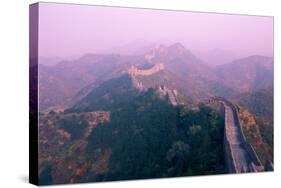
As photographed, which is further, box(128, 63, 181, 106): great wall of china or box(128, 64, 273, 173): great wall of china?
box(128, 64, 273, 173): great wall of china

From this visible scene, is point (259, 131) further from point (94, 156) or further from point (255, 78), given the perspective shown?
point (94, 156)

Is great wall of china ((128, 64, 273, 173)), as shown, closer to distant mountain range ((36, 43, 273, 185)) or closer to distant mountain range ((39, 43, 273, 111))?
distant mountain range ((36, 43, 273, 185))

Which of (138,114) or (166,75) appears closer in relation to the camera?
(138,114)

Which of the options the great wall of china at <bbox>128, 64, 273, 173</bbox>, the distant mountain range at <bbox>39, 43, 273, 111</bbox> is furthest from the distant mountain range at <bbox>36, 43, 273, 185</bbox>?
the great wall of china at <bbox>128, 64, 273, 173</bbox>

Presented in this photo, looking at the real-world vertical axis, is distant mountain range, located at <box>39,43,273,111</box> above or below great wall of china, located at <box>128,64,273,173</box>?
above

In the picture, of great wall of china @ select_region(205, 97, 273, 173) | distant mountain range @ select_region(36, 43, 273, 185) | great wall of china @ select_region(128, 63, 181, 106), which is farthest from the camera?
great wall of china @ select_region(205, 97, 273, 173)

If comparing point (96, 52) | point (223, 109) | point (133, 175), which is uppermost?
point (96, 52)

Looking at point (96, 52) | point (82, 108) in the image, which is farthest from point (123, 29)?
point (82, 108)

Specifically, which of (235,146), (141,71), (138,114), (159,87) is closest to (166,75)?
(159,87)

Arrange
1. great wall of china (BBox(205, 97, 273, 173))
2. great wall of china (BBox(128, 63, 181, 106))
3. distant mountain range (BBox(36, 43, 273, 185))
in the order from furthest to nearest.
Answer: great wall of china (BBox(205, 97, 273, 173)) → great wall of china (BBox(128, 63, 181, 106)) → distant mountain range (BBox(36, 43, 273, 185))

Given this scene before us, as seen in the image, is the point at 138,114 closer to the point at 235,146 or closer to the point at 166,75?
the point at 166,75

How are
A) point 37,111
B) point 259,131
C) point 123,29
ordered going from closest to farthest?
point 37,111 < point 123,29 < point 259,131
